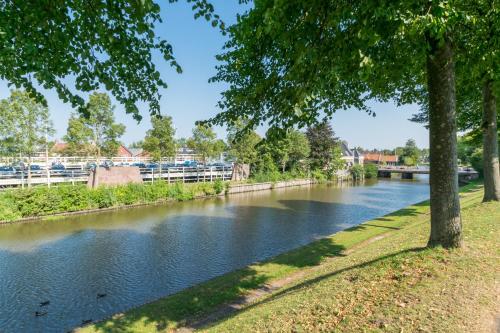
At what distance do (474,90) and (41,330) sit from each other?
55.7 feet

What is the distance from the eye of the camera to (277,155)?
1994 inches

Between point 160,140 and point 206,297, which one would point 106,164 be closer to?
point 160,140

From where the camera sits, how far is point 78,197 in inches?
980

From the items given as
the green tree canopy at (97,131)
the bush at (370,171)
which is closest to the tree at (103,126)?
the green tree canopy at (97,131)

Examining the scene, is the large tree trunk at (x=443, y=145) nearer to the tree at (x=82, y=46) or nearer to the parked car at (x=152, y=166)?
the tree at (x=82, y=46)

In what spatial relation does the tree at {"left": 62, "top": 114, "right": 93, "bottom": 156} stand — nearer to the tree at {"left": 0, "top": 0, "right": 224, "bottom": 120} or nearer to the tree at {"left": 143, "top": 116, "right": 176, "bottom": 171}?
the tree at {"left": 143, "top": 116, "right": 176, "bottom": 171}

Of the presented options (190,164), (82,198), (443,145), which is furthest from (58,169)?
(443,145)

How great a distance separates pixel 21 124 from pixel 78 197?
7.61m

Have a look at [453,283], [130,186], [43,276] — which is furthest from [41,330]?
[130,186]

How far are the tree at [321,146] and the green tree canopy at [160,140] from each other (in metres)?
26.4

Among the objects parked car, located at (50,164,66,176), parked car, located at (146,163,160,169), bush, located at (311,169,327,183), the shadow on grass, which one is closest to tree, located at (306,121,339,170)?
bush, located at (311,169,327,183)

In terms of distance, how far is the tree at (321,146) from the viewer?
56000 millimetres

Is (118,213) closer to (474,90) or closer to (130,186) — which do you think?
(130,186)

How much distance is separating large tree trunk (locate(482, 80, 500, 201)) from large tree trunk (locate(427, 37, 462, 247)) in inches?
291
